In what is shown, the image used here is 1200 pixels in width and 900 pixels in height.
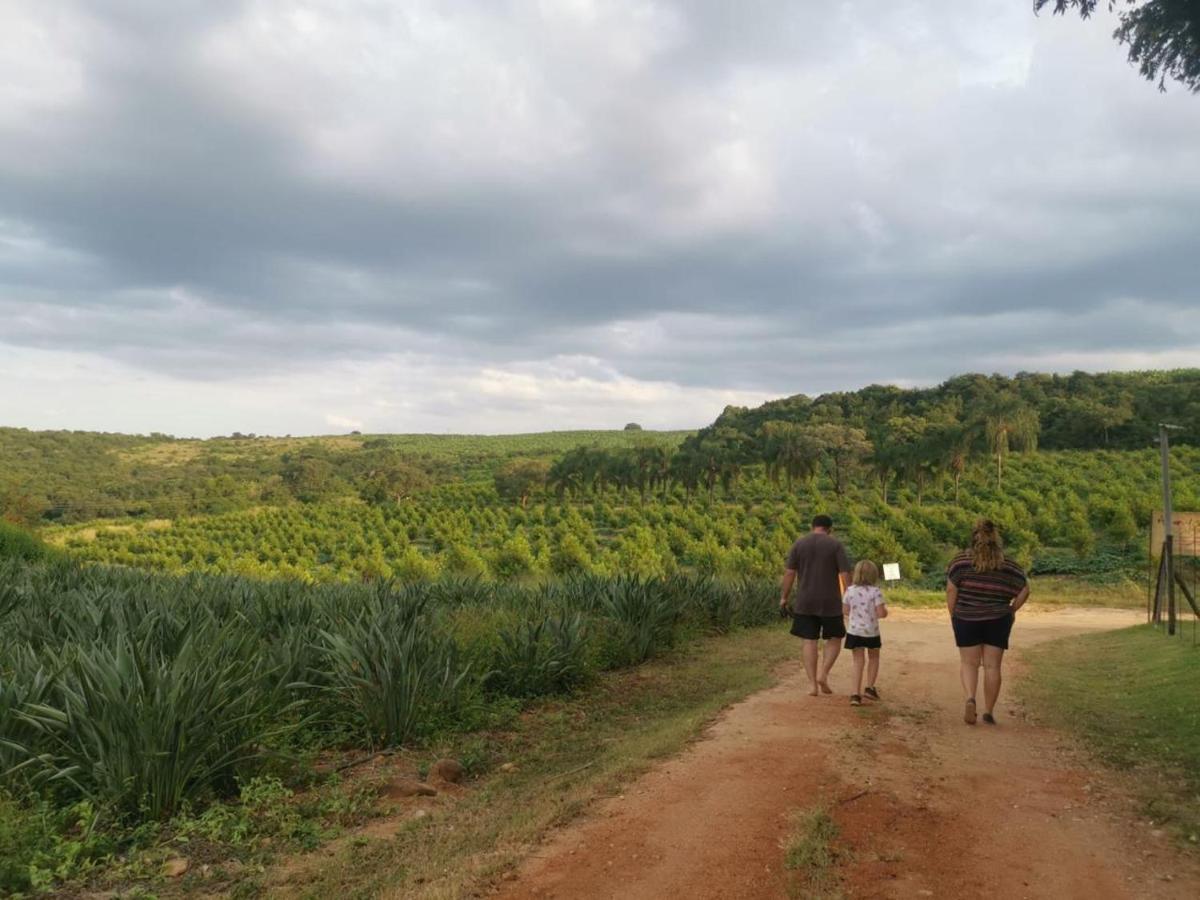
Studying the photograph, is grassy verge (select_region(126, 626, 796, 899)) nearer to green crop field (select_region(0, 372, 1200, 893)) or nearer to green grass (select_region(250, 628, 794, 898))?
green grass (select_region(250, 628, 794, 898))

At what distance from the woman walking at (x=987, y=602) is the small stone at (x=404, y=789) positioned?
4158 millimetres

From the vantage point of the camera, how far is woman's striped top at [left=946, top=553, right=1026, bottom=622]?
646 centimetres

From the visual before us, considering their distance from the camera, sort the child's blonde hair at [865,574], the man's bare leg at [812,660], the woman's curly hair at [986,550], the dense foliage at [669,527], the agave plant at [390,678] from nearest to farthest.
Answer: the agave plant at [390,678]
the woman's curly hair at [986,550]
the child's blonde hair at [865,574]
the man's bare leg at [812,660]
the dense foliage at [669,527]

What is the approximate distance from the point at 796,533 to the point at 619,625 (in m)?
38.4

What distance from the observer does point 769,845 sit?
371cm

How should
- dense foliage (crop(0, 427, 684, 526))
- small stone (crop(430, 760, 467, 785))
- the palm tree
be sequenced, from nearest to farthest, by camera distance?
small stone (crop(430, 760, 467, 785)) → the palm tree → dense foliage (crop(0, 427, 684, 526))

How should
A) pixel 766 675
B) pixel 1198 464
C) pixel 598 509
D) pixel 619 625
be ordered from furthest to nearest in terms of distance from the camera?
pixel 598 509, pixel 1198 464, pixel 619 625, pixel 766 675

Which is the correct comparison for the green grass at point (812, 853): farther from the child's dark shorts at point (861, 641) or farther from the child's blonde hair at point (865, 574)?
the child's blonde hair at point (865, 574)

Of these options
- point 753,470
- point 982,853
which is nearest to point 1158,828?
point 982,853

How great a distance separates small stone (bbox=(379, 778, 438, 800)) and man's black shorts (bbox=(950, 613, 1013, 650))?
4248mm

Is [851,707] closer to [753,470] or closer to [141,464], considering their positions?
[753,470]

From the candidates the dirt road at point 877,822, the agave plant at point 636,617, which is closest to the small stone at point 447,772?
the dirt road at point 877,822

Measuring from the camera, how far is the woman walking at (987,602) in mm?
6461

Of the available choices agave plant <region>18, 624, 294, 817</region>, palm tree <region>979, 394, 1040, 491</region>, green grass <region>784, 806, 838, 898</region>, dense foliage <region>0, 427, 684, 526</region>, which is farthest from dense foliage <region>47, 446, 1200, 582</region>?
green grass <region>784, 806, 838, 898</region>
